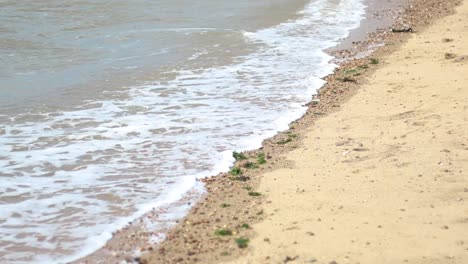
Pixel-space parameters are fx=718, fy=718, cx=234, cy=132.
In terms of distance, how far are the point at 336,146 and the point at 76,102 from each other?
4.77m

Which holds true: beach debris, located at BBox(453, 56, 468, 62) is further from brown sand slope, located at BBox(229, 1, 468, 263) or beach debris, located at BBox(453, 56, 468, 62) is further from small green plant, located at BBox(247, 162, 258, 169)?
small green plant, located at BBox(247, 162, 258, 169)

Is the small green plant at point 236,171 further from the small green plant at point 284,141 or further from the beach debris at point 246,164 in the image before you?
the small green plant at point 284,141

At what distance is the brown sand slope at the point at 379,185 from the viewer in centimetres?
542

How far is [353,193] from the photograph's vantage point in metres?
6.55

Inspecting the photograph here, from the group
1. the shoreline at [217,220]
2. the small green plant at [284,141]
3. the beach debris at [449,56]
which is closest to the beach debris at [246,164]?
the shoreline at [217,220]

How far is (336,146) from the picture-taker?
26.7 ft

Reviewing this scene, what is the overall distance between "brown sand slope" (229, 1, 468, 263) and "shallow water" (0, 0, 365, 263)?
1.01 meters

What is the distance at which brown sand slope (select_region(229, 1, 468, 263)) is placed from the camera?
5422 mm

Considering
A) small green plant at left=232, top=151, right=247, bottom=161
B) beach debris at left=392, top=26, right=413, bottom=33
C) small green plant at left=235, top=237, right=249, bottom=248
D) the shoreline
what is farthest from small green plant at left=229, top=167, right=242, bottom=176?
beach debris at left=392, top=26, right=413, bottom=33

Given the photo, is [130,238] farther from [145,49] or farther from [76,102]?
[145,49]

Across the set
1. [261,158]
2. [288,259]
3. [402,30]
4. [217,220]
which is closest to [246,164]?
[261,158]

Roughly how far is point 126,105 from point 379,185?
5270 mm

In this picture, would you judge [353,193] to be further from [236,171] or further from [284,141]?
[284,141]

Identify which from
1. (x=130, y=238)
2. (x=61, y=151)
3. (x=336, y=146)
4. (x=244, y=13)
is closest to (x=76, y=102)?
(x=61, y=151)
